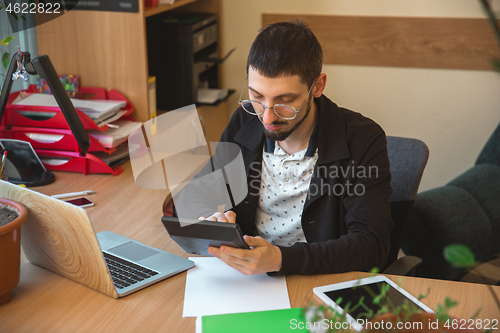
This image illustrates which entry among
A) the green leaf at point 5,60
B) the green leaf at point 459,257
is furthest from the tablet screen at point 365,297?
the green leaf at point 5,60

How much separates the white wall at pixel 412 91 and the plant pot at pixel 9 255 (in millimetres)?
2055

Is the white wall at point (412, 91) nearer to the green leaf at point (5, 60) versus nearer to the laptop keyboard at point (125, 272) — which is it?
the green leaf at point (5, 60)

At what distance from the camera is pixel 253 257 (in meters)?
1.02

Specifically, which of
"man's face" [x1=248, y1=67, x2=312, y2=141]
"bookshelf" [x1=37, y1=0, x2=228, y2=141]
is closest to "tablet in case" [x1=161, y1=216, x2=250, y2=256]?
"man's face" [x1=248, y1=67, x2=312, y2=141]

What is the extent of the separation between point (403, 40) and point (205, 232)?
2074mm

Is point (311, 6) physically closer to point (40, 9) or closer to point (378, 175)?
point (40, 9)

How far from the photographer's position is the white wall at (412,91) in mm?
2635

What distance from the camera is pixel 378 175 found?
1.25 metres

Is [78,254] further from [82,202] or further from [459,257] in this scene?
[459,257]

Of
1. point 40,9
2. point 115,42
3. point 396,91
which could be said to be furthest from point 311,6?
point 40,9

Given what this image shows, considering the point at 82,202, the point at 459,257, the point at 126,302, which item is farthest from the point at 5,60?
the point at 459,257

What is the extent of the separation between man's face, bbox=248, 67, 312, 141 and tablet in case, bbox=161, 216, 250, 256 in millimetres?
388

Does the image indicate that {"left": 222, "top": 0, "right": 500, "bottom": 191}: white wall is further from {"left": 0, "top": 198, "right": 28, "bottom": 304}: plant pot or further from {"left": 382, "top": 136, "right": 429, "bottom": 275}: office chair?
{"left": 0, "top": 198, "right": 28, "bottom": 304}: plant pot

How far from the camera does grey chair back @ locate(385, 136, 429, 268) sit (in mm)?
1397
